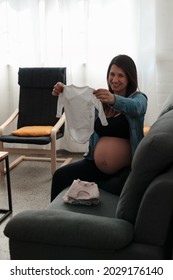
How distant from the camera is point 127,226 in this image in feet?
4.09

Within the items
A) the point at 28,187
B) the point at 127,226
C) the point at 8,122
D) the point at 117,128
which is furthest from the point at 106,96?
the point at 8,122

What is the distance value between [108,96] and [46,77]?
2.03 metres

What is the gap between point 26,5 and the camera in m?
3.68

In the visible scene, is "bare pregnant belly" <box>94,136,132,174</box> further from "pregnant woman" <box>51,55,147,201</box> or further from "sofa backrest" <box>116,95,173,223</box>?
"sofa backrest" <box>116,95,173,223</box>

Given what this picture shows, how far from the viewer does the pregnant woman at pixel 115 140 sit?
1.84m

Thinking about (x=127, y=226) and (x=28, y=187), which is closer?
(x=127, y=226)

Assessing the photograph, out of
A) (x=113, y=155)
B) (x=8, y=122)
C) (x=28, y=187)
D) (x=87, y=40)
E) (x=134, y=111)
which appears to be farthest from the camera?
(x=87, y=40)

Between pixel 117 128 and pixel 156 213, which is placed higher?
pixel 117 128

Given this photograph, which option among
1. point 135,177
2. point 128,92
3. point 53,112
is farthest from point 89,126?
point 53,112

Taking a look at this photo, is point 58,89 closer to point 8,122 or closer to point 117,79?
point 117,79

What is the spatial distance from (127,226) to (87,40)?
2.76m

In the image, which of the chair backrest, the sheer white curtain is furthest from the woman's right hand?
the sheer white curtain

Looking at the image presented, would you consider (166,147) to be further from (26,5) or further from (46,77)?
(26,5)

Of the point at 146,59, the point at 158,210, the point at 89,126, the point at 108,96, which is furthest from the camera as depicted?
the point at 146,59
